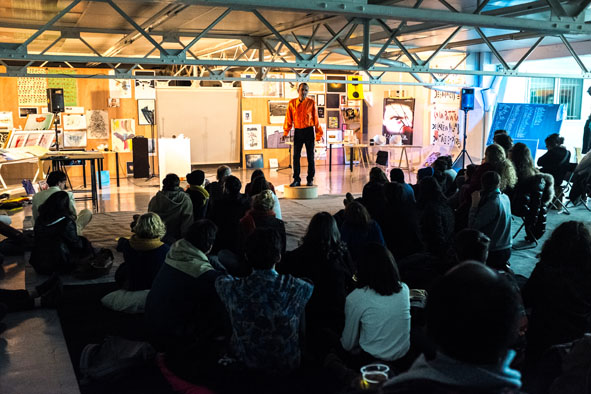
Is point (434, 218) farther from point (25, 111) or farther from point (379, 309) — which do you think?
point (25, 111)

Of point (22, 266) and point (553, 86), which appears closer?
point (22, 266)

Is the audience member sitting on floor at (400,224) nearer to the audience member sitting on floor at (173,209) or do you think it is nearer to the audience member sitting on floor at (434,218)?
the audience member sitting on floor at (434,218)

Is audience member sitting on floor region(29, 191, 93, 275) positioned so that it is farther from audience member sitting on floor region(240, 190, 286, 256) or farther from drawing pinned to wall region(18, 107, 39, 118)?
drawing pinned to wall region(18, 107, 39, 118)

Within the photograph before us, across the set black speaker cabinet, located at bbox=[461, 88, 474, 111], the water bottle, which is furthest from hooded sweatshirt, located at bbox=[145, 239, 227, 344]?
black speaker cabinet, located at bbox=[461, 88, 474, 111]

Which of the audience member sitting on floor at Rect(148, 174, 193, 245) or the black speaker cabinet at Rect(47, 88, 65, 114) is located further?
the black speaker cabinet at Rect(47, 88, 65, 114)

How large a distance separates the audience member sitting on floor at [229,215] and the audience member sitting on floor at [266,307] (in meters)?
2.32

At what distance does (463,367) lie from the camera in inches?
45.4

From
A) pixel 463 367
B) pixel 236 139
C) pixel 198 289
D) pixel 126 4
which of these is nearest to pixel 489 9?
pixel 126 4

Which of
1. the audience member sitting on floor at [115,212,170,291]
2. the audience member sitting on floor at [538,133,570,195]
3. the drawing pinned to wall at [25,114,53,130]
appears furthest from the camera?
the drawing pinned to wall at [25,114,53,130]

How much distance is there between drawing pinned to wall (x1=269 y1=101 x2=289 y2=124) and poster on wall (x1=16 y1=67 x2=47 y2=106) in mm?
5716

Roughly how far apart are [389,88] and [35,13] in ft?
32.2

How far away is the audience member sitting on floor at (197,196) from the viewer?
20.7ft

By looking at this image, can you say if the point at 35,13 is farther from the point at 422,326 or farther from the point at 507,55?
the point at 507,55

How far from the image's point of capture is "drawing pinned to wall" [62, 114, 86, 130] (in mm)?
14367
